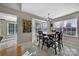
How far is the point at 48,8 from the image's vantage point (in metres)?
2.21

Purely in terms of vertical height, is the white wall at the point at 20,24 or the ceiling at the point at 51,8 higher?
the ceiling at the point at 51,8

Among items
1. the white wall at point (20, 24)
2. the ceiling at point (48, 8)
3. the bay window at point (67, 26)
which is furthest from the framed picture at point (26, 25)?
the bay window at point (67, 26)

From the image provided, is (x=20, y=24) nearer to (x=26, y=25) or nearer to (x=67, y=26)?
(x=26, y=25)

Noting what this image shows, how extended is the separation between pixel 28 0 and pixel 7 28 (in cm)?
75

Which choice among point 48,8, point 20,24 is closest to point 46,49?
point 20,24

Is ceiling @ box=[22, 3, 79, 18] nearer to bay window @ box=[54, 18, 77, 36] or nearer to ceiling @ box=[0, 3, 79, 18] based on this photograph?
ceiling @ box=[0, 3, 79, 18]

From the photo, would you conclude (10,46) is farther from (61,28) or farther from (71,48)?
(71,48)

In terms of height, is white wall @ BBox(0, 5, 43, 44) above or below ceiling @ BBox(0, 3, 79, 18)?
below

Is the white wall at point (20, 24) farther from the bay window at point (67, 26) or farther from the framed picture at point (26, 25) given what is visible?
the bay window at point (67, 26)

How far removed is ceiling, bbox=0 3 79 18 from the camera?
215 centimetres

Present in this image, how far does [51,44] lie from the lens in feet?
7.49

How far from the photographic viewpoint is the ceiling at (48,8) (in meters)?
2.15

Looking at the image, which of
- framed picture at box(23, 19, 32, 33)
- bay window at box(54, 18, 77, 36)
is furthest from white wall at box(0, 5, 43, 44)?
bay window at box(54, 18, 77, 36)

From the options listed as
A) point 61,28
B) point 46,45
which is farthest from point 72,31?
point 46,45
